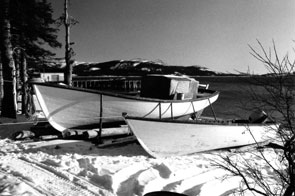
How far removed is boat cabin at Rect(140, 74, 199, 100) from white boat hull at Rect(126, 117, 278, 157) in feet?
10.7

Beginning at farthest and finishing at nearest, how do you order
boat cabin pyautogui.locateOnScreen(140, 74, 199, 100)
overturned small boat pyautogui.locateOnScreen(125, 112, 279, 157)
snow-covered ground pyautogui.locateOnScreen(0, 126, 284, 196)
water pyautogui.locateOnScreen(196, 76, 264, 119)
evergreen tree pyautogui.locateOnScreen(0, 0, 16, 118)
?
1. evergreen tree pyautogui.locateOnScreen(0, 0, 16, 118)
2. boat cabin pyautogui.locateOnScreen(140, 74, 199, 100)
3. overturned small boat pyautogui.locateOnScreen(125, 112, 279, 157)
4. snow-covered ground pyautogui.locateOnScreen(0, 126, 284, 196)
5. water pyautogui.locateOnScreen(196, 76, 264, 119)

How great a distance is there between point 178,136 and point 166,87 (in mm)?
3864

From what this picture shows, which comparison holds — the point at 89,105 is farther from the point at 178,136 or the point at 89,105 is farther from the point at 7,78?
the point at 7,78

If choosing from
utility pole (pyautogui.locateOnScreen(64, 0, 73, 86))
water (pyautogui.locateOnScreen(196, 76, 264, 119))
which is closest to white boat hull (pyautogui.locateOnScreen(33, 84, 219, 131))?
water (pyautogui.locateOnScreen(196, 76, 264, 119))

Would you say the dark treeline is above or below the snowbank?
above

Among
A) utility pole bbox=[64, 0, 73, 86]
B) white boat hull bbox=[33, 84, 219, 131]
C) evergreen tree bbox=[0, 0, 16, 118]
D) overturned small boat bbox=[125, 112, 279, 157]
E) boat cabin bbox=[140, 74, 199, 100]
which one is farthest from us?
utility pole bbox=[64, 0, 73, 86]

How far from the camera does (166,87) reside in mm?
11828

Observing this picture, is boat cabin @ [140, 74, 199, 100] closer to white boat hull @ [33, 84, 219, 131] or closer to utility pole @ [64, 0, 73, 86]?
white boat hull @ [33, 84, 219, 131]

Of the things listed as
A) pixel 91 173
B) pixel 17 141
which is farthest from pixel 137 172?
pixel 17 141

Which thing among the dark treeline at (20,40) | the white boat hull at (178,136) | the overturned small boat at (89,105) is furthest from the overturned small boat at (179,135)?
the dark treeline at (20,40)

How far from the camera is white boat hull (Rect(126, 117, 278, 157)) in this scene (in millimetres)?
7934

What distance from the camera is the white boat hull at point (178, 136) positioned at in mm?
7934

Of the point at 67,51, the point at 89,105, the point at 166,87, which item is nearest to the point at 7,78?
the point at 67,51

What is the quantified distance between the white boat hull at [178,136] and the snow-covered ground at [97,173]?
350mm
